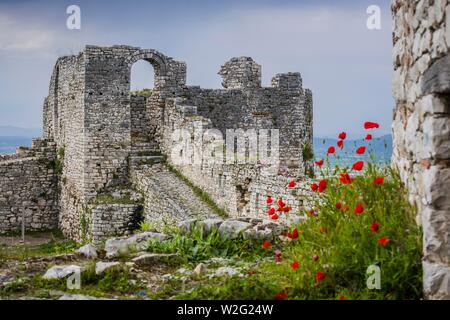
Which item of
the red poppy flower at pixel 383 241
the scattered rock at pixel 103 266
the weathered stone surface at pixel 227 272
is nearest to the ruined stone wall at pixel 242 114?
the scattered rock at pixel 103 266

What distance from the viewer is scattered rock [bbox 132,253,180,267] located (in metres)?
7.82

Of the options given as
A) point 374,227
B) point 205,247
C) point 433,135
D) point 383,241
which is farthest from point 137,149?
point 433,135

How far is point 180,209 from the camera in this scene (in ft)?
55.2

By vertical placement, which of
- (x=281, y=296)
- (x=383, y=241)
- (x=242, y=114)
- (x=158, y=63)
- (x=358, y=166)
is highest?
(x=158, y=63)

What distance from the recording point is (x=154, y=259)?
7.91m

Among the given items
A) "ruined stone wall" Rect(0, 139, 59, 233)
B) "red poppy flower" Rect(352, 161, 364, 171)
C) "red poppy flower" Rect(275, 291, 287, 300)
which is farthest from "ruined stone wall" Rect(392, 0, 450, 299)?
"ruined stone wall" Rect(0, 139, 59, 233)

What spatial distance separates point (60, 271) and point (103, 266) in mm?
442

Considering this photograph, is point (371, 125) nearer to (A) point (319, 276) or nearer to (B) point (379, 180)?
(B) point (379, 180)

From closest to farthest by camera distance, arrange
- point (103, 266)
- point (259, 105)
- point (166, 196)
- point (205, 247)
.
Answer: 1. point (103, 266)
2. point (205, 247)
3. point (166, 196)
4. point (259, 105)

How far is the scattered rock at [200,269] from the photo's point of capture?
23.8 ft

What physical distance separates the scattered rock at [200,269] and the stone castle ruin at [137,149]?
6889mm

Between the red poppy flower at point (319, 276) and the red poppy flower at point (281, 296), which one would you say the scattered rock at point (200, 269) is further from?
the red poppy flower at point (319, 276)
